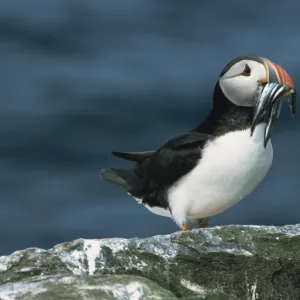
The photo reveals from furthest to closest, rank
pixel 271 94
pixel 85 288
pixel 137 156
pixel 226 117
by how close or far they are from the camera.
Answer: pixel 137 156 → pixel 226 117 → pixel 271 94 → pixel 85 288

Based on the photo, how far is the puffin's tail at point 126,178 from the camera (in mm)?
9469

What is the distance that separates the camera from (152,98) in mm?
15047

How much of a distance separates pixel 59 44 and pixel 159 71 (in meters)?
1.41

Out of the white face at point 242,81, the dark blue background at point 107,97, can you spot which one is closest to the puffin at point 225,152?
the white face at point 242,81

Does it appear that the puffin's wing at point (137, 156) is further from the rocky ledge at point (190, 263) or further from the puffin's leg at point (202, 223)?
the rocky ledge at point (190, 263)

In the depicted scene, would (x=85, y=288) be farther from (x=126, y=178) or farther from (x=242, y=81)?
(x=126, y=178)

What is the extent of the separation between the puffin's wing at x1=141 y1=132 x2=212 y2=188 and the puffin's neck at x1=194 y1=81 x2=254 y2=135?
9 centimetres

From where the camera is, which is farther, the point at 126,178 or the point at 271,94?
the point at 126,178

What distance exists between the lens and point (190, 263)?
22.0 feet

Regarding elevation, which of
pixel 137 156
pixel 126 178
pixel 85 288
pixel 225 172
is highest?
pixel 137 156

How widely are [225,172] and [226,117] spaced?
1.24ft

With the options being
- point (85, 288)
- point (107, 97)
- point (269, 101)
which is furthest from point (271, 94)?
point (107, 97)

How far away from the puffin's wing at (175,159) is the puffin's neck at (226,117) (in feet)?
0.29

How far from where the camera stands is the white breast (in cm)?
844
